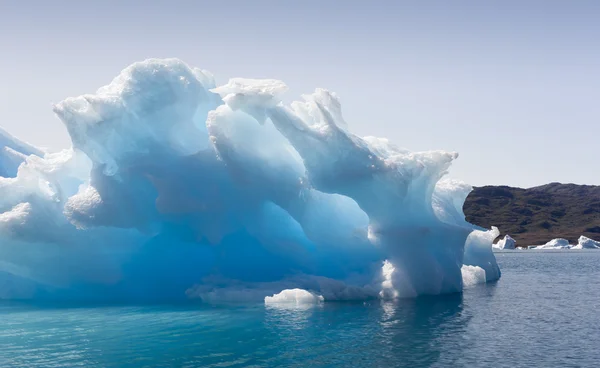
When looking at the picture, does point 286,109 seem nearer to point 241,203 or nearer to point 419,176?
point 241,203

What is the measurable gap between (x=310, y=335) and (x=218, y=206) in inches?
364

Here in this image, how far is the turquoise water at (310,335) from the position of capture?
15.2 m

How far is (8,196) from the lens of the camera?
27438mm

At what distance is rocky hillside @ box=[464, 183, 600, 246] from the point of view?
152 meters

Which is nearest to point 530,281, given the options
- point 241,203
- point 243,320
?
point 241,203

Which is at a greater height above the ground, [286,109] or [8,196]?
[286,109]

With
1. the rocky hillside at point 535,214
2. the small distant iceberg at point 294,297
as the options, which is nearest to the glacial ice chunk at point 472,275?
the small distant iceberg at point 294,297

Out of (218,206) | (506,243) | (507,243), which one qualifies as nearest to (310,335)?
(218,206)

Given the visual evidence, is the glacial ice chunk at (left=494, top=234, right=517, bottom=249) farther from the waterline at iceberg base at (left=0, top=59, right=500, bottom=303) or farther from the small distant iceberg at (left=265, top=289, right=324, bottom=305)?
the small distant iceberg at (left=265, top=289, right=324, bottom=305)

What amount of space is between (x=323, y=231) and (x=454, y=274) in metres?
6.52

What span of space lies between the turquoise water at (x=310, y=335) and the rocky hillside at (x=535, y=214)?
396ft

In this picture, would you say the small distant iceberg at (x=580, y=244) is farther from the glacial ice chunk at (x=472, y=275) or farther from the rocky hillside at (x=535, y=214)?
the glacial ice chunk at (x=472, y=275)

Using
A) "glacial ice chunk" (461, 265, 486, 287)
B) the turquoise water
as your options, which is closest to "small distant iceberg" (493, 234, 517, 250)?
"glacial ice chunk" (461, 265, 486, 287)

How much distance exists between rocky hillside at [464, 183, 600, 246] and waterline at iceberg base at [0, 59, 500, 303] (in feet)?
386
